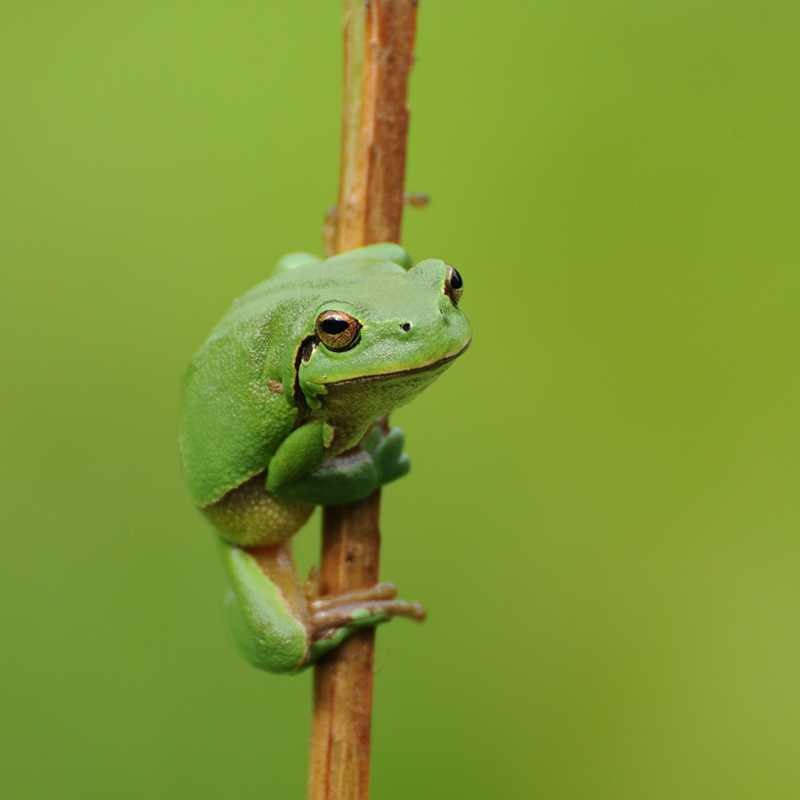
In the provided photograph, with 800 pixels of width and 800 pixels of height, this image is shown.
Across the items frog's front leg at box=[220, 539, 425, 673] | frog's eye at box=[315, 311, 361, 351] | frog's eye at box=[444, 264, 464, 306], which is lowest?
frog's front leg at box=[220, 539, 425, 673]

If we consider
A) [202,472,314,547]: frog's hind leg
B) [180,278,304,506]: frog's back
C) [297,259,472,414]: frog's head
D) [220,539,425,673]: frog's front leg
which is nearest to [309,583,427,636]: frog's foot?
[220,539,425,673]: frog's front leg

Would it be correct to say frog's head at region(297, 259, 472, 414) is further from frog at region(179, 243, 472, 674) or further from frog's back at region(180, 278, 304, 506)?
frog's back at region(180, 278, 304, 506)

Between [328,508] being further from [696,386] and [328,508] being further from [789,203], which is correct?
[789,203]

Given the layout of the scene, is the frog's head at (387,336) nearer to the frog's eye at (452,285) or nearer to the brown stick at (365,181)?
the frog's eye at (452,285)

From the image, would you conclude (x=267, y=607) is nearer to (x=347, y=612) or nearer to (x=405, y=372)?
(x=347, y=612)

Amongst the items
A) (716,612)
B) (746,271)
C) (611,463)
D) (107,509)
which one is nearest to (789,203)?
(746,271)

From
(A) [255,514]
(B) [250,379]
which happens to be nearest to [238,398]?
(B) [250,379]
